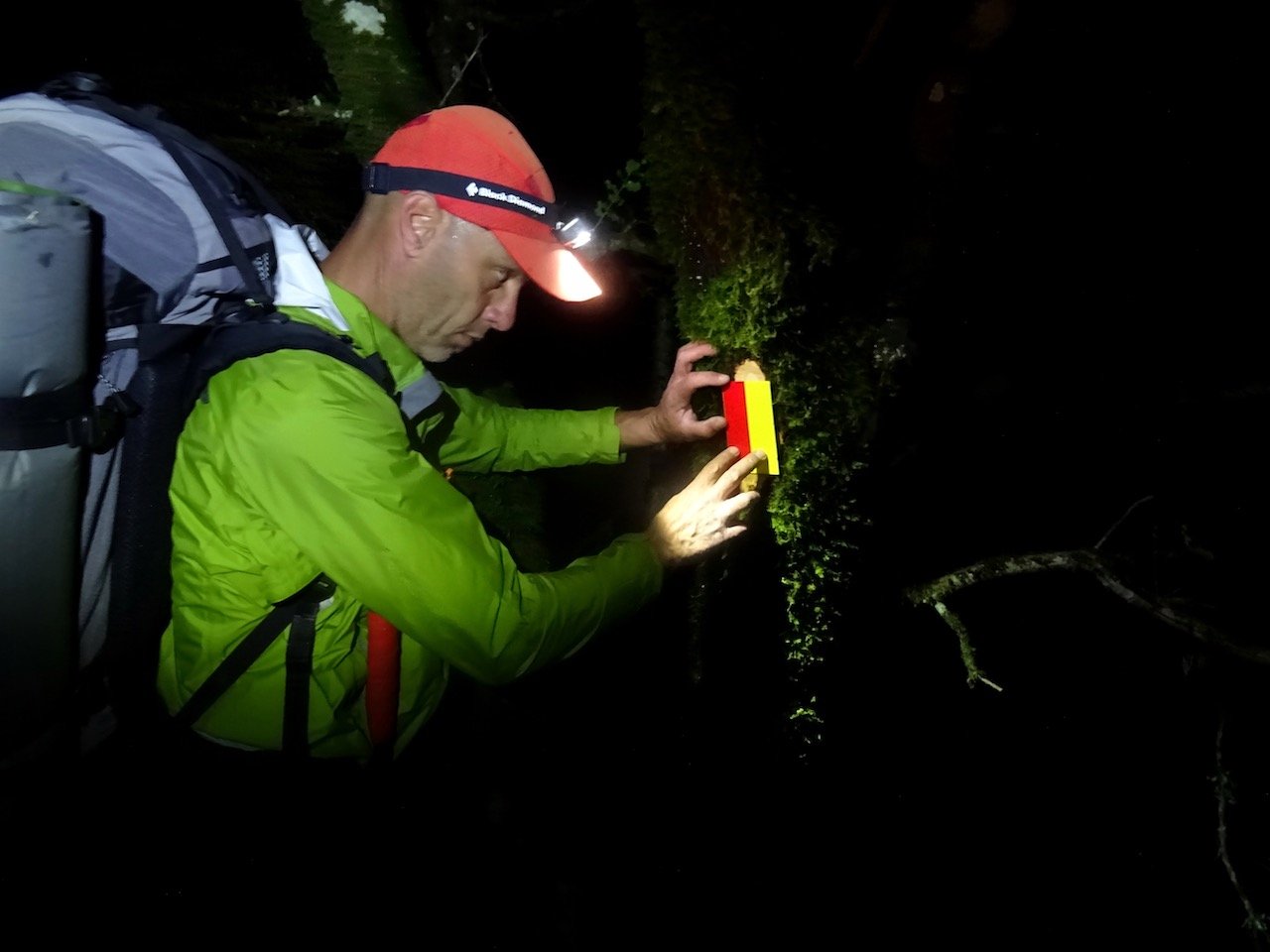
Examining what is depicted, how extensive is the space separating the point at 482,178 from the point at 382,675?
5.42ft

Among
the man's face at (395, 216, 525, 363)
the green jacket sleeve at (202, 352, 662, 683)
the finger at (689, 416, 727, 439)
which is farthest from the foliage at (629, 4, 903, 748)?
the green jacket sleeve at (202, 352, 662, 683)

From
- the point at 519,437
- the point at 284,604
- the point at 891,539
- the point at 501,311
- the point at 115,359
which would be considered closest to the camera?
the point at 115,359

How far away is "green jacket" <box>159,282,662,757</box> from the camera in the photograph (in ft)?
5.20

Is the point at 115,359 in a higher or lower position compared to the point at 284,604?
higher

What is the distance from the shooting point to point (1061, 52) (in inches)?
121

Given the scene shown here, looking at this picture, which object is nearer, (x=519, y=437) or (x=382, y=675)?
(x=382, y=675)

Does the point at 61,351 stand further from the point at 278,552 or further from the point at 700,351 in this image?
the point at 700,351

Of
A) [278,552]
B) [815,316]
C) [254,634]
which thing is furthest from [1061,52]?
[254,634]

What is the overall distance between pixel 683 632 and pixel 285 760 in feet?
5.08

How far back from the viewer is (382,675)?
199 centimetres

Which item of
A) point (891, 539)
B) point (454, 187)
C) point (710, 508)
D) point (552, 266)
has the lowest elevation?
point (891, 539)

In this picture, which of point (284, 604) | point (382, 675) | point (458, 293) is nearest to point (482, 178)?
point (458, 293)

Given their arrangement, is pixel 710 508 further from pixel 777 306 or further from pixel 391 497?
pixel 391 497

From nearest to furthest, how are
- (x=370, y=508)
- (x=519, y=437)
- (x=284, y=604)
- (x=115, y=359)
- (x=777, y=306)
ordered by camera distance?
(x=370, y=508), (x=115, y=359), (x=284, y=604), (x=777, y=306), (x=519, y=437)
